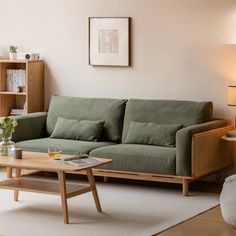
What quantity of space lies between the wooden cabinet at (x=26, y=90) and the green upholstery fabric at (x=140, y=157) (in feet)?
5.11

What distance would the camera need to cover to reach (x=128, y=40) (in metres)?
7.91

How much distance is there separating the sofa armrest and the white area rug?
96 centimetres

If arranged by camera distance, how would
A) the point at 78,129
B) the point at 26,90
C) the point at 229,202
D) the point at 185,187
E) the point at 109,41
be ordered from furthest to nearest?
the point at 26,90 < the point at 109,41 < the point at 78,129 < the point at 185,187 < the point at 229,202

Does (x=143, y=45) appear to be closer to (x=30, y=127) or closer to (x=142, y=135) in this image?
(x=142, y=135)

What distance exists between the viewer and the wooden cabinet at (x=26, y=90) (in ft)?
27.3

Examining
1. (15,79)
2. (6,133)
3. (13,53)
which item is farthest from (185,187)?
(13,53)

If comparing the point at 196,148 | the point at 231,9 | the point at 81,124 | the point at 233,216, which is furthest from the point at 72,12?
the point at 233,216

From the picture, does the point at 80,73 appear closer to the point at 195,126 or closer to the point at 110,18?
the point at 110,18

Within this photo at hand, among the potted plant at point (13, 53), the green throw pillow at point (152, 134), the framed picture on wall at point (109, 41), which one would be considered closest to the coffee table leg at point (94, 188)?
the green throw pillow at point (152, 134)

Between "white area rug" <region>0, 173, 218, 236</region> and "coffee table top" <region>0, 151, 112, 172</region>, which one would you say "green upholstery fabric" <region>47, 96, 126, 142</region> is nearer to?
"white area rug" <region>0, 173, 218, 236</region>

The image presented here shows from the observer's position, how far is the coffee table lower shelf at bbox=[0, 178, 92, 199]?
589cm

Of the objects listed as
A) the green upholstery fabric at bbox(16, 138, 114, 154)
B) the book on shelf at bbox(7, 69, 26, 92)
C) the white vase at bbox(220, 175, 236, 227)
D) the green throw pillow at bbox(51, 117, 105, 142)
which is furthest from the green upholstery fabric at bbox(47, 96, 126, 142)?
the white vase at bbox(220, 175, 236, 227)

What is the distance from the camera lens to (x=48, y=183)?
6.24 metres

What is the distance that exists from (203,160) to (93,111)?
158cm
